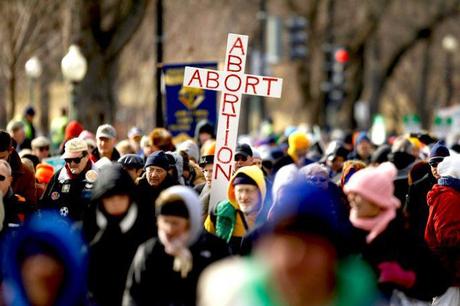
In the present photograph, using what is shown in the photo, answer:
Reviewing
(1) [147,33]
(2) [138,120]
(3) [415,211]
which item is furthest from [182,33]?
(3) [415,211]

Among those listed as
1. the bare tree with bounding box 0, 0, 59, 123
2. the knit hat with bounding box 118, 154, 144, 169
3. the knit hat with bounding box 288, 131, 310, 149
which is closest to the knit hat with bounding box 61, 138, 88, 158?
the knit hat with bounding box 118, 154, 144, 169

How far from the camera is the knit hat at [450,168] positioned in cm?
1240

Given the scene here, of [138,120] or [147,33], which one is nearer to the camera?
[147,33]

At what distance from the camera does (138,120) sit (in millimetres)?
56312

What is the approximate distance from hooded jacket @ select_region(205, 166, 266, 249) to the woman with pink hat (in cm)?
237

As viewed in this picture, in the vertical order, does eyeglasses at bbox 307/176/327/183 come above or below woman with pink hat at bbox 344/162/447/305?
below

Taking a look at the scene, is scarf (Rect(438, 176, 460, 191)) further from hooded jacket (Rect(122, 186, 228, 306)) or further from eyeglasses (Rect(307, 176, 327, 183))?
hooded jacket (Rect(122, 186, 228, 306))

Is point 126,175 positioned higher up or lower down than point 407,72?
higher up

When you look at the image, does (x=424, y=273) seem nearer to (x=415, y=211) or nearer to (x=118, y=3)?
(x=415, y=211)

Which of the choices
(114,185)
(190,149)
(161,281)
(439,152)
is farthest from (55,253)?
(190,149)

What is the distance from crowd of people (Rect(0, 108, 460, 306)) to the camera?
6547mm

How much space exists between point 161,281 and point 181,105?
14063 millimetres

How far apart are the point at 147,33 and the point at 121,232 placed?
43.1 meters

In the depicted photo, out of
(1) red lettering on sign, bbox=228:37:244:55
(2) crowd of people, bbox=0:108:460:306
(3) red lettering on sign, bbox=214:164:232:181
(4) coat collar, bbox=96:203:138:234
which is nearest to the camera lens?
(2) crowd of people, bbox=0:108:460:306
